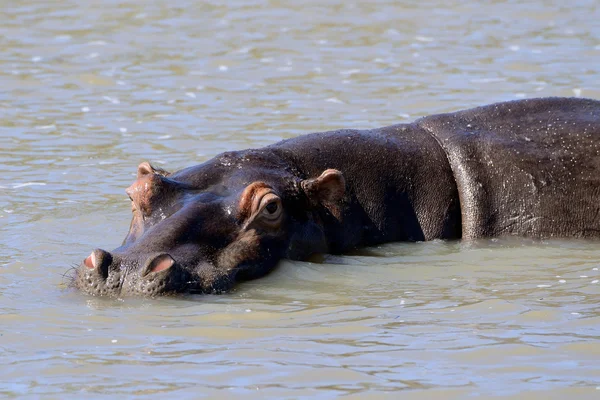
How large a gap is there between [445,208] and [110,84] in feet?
25.0

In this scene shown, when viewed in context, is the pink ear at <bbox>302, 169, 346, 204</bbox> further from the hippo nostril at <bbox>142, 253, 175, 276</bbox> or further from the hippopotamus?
the hippo nostril at <bbox>142, 253, 175, 276</bbox>

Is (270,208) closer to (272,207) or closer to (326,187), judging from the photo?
(272,207)

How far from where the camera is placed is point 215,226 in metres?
7.18

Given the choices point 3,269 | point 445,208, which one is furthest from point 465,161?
point 3,269

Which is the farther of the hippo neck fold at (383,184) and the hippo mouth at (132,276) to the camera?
the hippo neck fold at (383,184)

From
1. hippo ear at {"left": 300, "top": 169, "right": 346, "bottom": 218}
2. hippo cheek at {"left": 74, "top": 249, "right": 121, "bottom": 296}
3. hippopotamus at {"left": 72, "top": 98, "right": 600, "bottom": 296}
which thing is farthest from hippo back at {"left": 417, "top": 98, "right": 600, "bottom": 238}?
hippo cheek at {"left": 74, "top": 249, "right": 121, "bottom": 296}

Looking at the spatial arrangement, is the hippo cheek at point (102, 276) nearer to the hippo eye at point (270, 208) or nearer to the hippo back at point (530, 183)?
the hippo eye at point (270, 208)

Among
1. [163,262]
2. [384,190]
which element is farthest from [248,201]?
[384,190]

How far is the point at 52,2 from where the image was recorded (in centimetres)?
2089

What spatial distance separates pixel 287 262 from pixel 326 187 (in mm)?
547

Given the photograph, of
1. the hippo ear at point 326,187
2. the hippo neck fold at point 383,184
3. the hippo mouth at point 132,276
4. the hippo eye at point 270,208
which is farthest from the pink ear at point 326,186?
the hippo mouth at point 132,276

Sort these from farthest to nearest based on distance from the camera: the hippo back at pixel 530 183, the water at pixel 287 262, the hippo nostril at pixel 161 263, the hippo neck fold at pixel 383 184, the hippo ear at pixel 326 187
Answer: the hippo back at pixel 530 183 < the hippo neck fold at pixel 383 184 < the hippo ear at pixel 326 187 < the hippo nostril at pixel 161 263 < the water at pixel 287 262

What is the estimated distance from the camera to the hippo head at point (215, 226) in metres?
6.75

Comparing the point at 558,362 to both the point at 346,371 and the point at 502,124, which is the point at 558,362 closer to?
the point at 346,371
